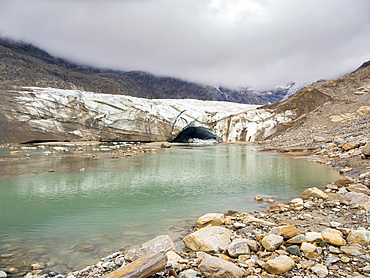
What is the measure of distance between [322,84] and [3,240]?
42462 mm

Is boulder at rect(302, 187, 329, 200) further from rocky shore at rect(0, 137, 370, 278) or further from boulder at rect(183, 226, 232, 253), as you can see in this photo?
boulder at rect(183, 226, 232, 253)

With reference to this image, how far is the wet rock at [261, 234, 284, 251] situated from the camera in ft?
12.8

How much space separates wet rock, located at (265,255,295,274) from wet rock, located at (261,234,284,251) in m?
0.45

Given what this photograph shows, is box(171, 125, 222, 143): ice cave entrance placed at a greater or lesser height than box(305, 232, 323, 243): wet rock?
greater

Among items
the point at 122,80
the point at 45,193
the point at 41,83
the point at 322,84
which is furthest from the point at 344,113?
the point at 122,80

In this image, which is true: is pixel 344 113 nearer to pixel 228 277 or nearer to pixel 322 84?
pixel 322 84

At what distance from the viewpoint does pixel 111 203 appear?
24.5ft

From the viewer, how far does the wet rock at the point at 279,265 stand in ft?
10.7

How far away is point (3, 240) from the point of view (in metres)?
4.84

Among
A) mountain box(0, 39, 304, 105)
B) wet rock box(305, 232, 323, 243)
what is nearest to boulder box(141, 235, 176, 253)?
wet rock box(305, 232, 323, 243)

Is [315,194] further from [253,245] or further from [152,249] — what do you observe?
[152,249]

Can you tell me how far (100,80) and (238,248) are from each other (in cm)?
8701

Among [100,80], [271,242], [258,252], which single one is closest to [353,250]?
[271,242]

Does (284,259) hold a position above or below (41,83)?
below
